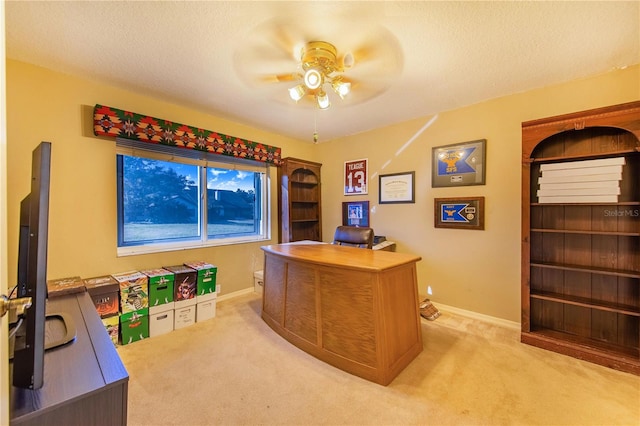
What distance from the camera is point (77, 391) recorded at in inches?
31.6

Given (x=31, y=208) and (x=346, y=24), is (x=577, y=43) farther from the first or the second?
(x=31, y=208)

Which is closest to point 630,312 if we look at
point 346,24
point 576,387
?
point 576,387

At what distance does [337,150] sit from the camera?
4246 millimetres

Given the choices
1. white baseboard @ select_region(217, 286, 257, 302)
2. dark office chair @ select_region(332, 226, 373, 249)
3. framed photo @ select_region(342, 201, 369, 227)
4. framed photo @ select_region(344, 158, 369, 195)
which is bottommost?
white baseboard @ select_region(217, 286, 257, 302)

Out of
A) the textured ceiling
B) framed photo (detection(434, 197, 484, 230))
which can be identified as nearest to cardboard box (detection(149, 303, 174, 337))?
the textured ceiling

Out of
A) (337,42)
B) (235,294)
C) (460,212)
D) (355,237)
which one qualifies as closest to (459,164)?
(460,212)

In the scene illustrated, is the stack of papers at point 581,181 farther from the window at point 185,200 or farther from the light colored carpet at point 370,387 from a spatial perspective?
the window at point 185,200

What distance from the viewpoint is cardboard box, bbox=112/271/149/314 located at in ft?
7.75

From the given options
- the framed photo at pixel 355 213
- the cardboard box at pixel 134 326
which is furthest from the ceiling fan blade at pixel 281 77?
the cardboard box at pixel 134 326

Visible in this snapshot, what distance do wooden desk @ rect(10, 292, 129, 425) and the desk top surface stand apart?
131cm

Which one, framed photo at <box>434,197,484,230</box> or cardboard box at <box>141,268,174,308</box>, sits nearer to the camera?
cardboard box at <box>141,268,174,308</box>

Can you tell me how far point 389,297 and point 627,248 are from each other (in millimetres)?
2010

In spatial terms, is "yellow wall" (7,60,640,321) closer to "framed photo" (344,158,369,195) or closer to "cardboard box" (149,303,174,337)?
"framed photo" (344,158,369,195)

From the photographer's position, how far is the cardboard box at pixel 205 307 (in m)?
2.83
